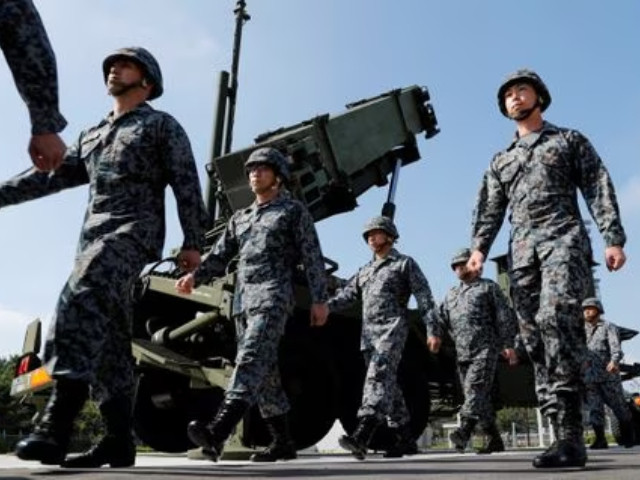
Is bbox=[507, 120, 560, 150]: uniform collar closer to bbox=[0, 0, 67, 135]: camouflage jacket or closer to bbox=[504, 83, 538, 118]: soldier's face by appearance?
bbox=[504, 83, 538, 118]: soldier's face

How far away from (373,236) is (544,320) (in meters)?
2.91

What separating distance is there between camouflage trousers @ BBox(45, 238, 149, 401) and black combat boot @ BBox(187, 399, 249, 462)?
48 cm

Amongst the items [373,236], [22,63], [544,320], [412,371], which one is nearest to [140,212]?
[22,63]

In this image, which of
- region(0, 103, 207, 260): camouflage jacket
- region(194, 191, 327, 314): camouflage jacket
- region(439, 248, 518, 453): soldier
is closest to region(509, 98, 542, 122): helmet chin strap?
region(194, 191, 327, 314): camouflage jacket

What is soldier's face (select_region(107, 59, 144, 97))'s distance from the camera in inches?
145

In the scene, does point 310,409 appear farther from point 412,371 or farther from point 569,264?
point 569,264

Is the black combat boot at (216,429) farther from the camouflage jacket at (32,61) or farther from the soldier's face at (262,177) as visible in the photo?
the camouflage jacket at (32,61)

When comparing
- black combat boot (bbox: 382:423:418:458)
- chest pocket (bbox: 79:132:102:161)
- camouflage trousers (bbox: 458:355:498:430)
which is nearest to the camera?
chest pocket (bbox: 79:132:102:161)

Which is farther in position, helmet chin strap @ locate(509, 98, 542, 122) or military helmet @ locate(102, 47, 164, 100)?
helmet chin strap @ locate(509, 98, 542, 122)

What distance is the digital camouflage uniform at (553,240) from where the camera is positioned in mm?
3545

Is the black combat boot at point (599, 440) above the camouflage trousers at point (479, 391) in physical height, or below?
below

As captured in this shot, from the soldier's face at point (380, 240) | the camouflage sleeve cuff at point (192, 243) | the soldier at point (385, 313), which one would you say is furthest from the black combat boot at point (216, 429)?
the soldier's face at point (380, 240)

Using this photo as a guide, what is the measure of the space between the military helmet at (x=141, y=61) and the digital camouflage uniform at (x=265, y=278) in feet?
3.98

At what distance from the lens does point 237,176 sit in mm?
7258
